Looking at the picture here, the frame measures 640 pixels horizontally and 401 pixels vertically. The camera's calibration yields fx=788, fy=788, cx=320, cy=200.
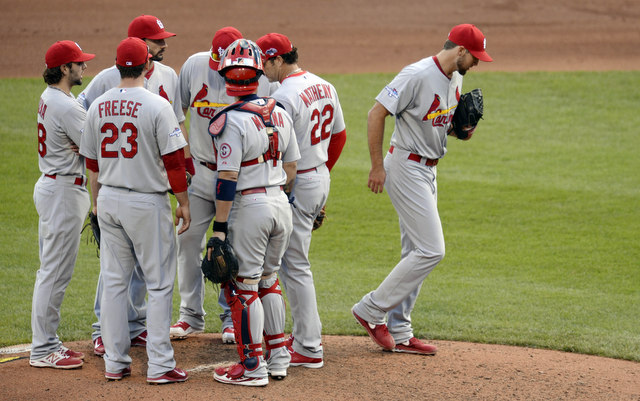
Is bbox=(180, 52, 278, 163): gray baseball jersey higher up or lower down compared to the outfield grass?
higher up

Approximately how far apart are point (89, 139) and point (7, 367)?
1621 mm

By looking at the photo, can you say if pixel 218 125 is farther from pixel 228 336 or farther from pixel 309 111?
pixel 228 336

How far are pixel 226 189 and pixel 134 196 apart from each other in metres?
0.61

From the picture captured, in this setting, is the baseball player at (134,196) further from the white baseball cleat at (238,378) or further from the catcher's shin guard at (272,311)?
the catcher's shin guard at (272,311)

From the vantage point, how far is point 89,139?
4859 mm

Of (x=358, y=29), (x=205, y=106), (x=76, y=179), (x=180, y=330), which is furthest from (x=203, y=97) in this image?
(x=358, y=29)

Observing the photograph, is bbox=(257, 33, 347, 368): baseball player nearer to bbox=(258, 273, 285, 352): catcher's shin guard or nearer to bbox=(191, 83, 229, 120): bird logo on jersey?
bbox=(258, 273, 285, 352): catcher's shin guard

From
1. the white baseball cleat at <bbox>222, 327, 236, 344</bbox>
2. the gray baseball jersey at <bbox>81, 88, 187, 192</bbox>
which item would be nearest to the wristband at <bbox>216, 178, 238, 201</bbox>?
the gray baseball jersey at <bbox>81, 88, 187, 192</bbox>

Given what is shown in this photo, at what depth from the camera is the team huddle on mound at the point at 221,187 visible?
4.80 metres

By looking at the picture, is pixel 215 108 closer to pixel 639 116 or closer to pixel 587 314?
pixel 587 314

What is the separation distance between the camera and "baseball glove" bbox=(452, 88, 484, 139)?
5797 mm

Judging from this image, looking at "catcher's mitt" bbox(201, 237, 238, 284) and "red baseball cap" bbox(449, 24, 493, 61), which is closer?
"catcher's mitt" bbox(201, 237, 238, 284)

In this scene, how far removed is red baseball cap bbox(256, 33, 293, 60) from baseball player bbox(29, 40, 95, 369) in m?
1.22

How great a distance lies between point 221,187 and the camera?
468 cm
